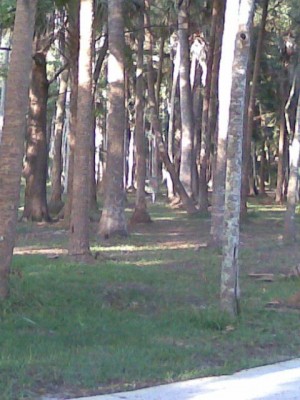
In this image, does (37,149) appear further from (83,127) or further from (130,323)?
(130,323)

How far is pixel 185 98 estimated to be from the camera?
38.0 metres

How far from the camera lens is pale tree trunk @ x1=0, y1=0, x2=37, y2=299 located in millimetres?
12945

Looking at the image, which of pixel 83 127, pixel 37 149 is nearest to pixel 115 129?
pixel 83 127

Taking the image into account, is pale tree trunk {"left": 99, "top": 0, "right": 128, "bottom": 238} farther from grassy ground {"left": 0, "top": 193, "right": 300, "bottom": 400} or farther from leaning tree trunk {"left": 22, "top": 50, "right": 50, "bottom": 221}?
leaning tree trunk {"left": 22, "top": 50, "right": 50, "bottom": 221}

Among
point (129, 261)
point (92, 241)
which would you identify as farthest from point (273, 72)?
point (129, 261)

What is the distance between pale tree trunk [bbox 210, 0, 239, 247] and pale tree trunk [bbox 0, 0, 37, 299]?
26.4 feet

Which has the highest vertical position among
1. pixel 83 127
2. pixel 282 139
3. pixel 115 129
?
pixel 282 139

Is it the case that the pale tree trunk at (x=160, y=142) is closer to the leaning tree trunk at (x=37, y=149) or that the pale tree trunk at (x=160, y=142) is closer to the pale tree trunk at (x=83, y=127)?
the leaning tree trunk at (x=37, y=149)

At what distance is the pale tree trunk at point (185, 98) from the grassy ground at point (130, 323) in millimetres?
15125

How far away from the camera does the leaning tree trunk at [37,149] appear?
30.7 m

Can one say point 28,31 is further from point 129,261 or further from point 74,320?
point 129,261

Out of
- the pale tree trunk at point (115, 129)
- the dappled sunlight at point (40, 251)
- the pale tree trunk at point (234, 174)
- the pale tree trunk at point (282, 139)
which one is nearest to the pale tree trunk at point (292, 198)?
the pale tree trunk at point (115, 129)

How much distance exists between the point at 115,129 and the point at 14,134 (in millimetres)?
11076

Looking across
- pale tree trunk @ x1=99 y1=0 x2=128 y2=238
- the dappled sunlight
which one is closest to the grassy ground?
the dappled sunlight
